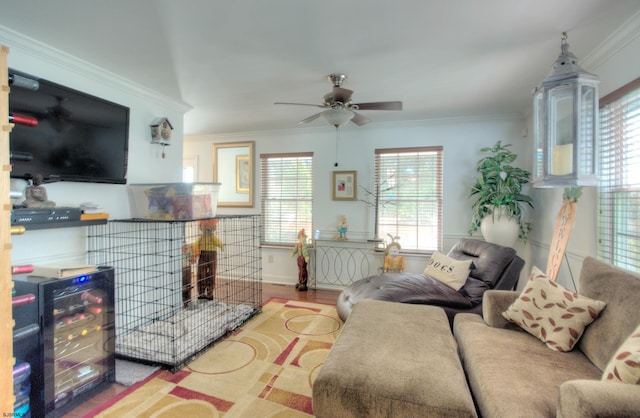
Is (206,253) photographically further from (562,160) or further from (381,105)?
(562,160)

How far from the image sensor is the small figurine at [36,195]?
6.17 ft

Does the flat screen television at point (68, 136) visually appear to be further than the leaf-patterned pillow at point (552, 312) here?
Yes

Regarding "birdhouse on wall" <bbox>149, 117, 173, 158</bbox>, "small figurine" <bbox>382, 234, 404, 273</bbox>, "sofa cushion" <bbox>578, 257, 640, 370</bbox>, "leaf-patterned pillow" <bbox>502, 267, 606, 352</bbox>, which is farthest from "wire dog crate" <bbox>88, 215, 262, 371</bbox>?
"sofa cushion" <bbox>578, 257, 640, 370</bbox>

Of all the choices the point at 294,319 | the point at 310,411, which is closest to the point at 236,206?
the point at 294,319

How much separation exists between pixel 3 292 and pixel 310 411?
5.26ft

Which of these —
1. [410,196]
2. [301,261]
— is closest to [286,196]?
[301,261]

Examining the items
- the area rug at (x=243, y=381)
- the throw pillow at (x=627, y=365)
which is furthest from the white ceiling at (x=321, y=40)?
the area rug at (x=243, y=381)

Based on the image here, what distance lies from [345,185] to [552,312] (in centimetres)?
301

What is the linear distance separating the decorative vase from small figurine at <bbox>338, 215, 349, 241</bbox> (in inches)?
70.4

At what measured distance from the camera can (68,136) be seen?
2.25 metres

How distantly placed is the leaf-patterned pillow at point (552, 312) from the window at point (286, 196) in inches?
123

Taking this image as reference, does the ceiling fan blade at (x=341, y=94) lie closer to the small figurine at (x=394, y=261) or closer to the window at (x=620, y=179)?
the window at (x=620, y=179)

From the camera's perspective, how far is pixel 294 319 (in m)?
3.19

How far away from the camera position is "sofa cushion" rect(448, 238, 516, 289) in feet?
8.74
